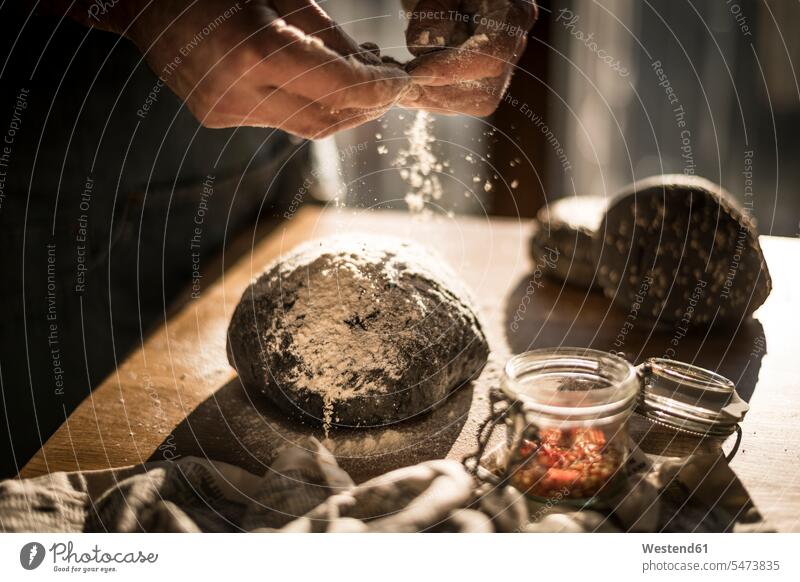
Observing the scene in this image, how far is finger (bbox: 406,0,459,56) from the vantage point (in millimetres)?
580

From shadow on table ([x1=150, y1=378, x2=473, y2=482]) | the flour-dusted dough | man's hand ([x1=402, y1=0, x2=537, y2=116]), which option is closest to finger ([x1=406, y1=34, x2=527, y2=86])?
man's hand ([x1=402, y1=0, x2=537, y2=116])

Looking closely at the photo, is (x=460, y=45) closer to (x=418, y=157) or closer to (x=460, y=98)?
(x=460, y=98)

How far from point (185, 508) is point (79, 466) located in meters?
0.09

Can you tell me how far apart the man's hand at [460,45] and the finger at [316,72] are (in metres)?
0.05

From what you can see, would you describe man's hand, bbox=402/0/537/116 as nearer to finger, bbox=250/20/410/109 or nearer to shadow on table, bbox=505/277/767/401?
finger, bbox=250/20/410/109

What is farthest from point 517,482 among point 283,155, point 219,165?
point 283,155

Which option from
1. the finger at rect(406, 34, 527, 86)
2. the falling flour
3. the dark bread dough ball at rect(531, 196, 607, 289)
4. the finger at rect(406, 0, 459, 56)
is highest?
the finger at rect(406, 0, 459, 56)

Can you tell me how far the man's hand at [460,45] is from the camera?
57cm

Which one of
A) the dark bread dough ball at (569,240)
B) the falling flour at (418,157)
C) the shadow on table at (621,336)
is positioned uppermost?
the falling flour at (418,157)

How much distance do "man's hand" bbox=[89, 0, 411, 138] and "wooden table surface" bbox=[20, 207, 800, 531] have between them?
0.21 m

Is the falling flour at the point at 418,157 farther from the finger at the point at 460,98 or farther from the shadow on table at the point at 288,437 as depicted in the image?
the shadow on table at the point at 288,437

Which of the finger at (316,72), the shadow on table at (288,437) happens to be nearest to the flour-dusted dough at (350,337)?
the shadow on table at (288,437)

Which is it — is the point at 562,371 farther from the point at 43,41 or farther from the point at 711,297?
the point at 43,41

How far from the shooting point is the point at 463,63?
57 centimetres
